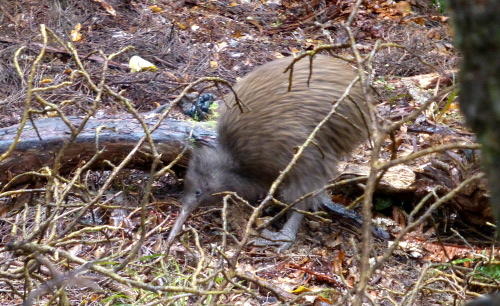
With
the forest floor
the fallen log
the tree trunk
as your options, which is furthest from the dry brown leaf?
the tree trunk

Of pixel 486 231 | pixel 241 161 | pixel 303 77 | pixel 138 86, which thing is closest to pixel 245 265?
pixel 241 161

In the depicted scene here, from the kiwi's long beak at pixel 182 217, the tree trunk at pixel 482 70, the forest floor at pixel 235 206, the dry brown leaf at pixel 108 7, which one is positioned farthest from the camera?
the dry brown leaf at pixel 108 7

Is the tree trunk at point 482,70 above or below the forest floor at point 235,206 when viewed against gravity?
above

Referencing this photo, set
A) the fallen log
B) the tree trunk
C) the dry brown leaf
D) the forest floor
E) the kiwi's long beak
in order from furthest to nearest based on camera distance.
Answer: the dry brown leaf → the fallen log → the kiwi's long beak → the forest floor → the tree trunk

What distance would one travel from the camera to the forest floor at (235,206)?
9.41 ft

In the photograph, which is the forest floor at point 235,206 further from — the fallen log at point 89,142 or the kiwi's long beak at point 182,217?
the fallen log at point 89,142

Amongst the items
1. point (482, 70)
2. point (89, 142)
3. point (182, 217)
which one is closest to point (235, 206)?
point (182, 217)

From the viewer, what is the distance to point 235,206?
4762 millimetres

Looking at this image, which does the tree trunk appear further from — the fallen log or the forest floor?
the fallen log

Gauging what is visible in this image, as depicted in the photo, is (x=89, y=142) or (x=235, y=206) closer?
(x=89, y=142)

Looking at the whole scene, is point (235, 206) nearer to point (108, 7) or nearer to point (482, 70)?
point (482, 70)

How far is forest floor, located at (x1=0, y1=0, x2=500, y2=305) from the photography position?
2.87 metres

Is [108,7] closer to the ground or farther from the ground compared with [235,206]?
farther from the ground

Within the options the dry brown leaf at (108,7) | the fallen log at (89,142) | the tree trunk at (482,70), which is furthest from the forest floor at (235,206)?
the tree trunk at (482,70)
